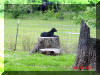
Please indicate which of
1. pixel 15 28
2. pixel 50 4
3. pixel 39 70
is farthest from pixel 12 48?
pixel 50 4

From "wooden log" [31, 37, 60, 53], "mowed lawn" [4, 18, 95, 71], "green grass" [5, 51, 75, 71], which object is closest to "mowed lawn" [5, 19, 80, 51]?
"mowed lawn" [4, 18, 95, 71]

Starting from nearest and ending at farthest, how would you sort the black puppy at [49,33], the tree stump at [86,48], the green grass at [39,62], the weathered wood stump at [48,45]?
the tree stump at [86,48], the green grass at [39,62], the weathered wood stump at [48,45], the black puppy at [49,33]

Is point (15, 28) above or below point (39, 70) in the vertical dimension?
above

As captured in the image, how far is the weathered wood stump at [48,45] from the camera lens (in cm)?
402

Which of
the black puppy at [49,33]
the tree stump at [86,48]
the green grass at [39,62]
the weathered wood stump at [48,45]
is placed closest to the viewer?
the tree stump at [86,48]

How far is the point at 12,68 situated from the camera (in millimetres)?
3910

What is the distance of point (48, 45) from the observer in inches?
163

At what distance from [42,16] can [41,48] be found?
2.27 feet

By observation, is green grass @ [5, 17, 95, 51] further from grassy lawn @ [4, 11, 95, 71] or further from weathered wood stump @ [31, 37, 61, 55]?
weathered wood stump @ [31, 37, 61, 55]

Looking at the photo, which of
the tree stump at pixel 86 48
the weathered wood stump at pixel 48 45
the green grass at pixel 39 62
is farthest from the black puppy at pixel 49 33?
the tree stump at pixel 86 48

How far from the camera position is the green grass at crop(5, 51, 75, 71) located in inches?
152

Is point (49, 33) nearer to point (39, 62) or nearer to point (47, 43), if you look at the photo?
point (47, 43)

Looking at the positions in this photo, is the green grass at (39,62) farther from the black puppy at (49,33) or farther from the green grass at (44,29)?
the black puppy at (49,33)

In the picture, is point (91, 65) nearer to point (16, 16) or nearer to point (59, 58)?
point (59, 58)
